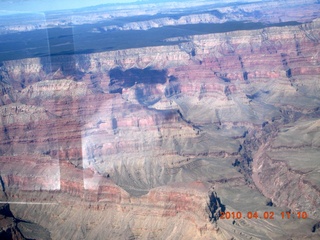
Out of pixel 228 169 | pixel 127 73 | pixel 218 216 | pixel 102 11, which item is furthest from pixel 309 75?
pixel 102 11

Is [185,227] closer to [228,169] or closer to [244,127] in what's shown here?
[228,169]

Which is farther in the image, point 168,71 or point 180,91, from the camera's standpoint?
point 168,71

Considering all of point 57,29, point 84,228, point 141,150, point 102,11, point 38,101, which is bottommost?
point 84,228
